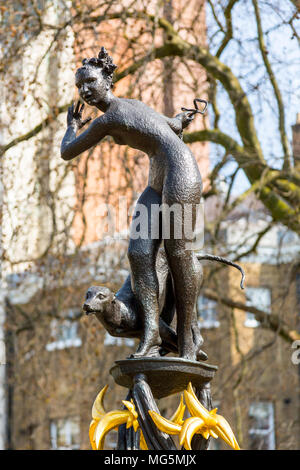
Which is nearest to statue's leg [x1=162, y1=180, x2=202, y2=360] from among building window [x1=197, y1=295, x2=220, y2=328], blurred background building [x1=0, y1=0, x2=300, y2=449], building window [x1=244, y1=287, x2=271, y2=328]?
blurred background building [x1=0, y1=0, x2=300, y2=449]

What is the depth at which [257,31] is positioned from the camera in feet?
37.9

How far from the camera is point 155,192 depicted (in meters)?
4.01

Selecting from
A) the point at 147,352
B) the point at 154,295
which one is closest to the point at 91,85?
the point at 154,295

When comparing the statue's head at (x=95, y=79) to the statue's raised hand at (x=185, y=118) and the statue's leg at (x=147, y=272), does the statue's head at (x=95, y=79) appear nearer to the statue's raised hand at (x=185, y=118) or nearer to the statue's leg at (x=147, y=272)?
the statue's raised hand at (x=185, y=118)

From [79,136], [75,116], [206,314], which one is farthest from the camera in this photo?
[206,314]

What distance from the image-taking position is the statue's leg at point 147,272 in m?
3.85

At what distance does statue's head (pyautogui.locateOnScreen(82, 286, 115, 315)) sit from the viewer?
3701 mm

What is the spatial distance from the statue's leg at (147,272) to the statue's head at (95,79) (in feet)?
2.00

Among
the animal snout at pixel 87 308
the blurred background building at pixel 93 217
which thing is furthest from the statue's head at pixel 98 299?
the blurred background building at pixel 93 217

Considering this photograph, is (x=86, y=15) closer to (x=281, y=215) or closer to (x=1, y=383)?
(x=281, y=215)

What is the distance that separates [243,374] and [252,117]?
11.6ft

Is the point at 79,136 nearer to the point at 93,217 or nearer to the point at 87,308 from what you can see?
the point at 87,308

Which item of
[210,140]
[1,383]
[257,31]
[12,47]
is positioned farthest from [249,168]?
[1,383]

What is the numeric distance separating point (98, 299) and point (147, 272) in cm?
29
